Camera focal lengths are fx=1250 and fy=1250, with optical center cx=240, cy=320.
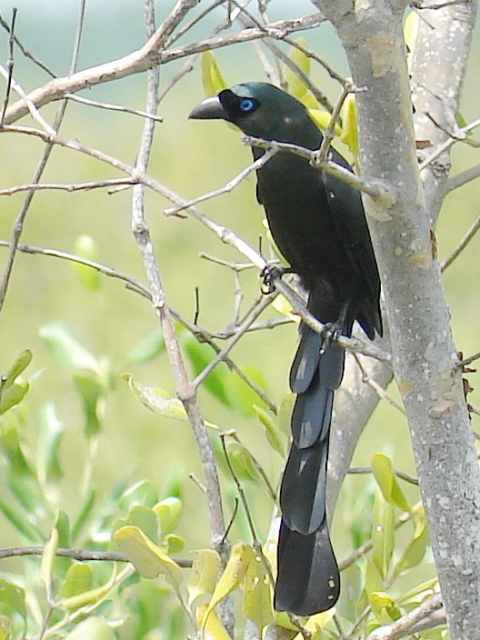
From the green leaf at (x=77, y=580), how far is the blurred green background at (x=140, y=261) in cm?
216

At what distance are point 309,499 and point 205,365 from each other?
0.26 meters

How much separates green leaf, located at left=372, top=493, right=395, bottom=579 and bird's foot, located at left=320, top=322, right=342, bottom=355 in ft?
0.64

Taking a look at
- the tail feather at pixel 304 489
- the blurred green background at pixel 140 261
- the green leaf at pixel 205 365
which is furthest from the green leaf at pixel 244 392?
the blurred green background at pixel 140 261

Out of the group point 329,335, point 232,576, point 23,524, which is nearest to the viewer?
point 232,576

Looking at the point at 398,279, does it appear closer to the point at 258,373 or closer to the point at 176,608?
the point at 258,373

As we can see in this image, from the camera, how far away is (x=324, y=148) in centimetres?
97

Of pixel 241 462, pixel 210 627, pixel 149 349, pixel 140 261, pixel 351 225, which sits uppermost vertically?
pixel 140 261

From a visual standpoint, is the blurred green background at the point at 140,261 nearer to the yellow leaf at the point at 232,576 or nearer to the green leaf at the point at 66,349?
the green leaf at the point at 66,349

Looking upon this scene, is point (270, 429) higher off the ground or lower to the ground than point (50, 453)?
lower

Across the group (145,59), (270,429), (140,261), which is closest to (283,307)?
(270,429)

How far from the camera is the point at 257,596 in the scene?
1.11m

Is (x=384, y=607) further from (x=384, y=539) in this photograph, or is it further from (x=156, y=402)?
(x=156, y=402)

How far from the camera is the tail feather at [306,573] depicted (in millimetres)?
1247

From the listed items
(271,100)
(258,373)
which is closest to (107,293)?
(271,100)
